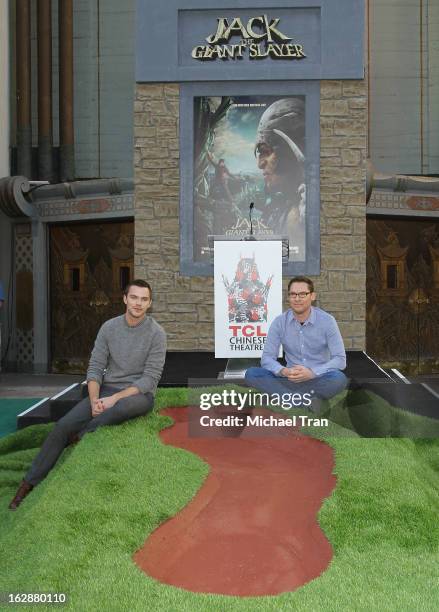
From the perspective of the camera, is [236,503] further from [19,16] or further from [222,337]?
[19,16]

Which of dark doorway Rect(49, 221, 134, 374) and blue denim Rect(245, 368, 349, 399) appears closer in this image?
blue denim Rect(245, 368, 349, 399)

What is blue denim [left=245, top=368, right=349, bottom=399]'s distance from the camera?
4.71m

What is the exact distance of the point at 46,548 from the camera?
3111 millimetres

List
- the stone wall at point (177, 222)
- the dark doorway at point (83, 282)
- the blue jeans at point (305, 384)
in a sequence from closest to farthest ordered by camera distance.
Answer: the blue jeans at point (305, 384)
the stone wall at point (177, 222)
the dark doorway at point (83, 282)

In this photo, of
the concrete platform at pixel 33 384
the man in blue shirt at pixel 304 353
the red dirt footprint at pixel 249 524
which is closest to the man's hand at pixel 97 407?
the red dirt footprint at pixel 249 524

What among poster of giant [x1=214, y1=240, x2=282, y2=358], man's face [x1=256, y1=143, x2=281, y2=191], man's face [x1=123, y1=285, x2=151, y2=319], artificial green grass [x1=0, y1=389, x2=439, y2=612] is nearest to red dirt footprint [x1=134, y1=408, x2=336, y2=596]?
artificial green grass [x1=0, y1=389, x2=439, y2=612]

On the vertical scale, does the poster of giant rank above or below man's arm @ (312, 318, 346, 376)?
above

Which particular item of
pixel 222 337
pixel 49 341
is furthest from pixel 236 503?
pixel 49 341

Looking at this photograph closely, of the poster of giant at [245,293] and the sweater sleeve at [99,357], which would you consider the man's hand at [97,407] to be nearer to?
the sweater sleeve at [99,357]

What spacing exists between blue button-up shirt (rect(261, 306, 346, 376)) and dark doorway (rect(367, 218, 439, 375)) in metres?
6.57

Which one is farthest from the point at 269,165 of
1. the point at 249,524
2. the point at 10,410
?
the point at 249,524

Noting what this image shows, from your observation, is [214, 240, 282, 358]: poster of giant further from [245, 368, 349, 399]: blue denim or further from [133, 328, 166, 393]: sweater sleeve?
[133, 328, 166, 393]: sweater sleeve

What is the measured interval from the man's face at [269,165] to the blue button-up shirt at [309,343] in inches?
146

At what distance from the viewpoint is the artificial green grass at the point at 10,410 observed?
23.3ft
